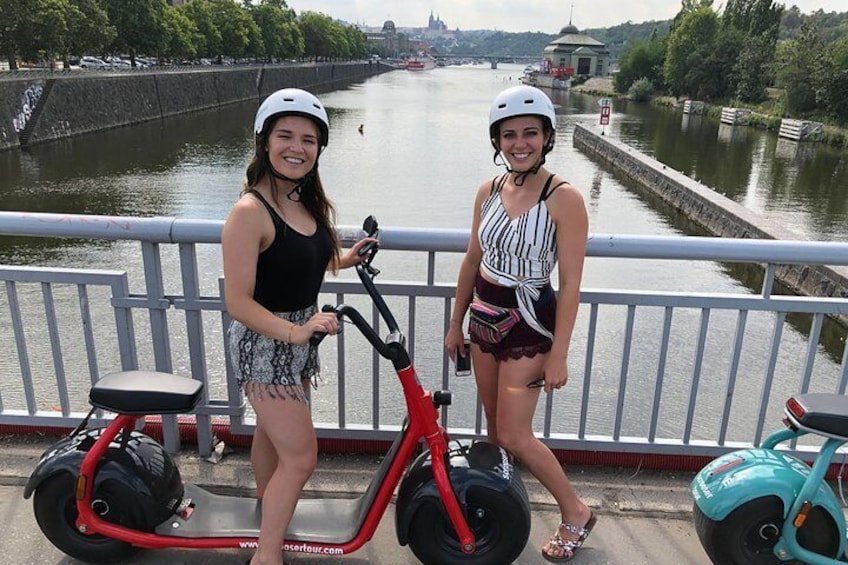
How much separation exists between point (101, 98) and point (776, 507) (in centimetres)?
3566

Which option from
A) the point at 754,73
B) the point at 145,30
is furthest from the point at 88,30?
the point at 754,73

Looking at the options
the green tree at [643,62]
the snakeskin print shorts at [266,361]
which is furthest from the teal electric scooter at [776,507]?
the green tree at [643,62]

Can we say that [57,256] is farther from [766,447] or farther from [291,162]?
[766,447]

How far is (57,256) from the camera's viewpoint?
12188 mm

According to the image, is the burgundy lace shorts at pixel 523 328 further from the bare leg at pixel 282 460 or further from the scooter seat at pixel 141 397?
the scooter seat at pixel 141 397

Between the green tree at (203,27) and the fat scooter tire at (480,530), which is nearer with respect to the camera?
the fat scooter tire at (480,530)

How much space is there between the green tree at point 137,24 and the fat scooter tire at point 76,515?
148 ft

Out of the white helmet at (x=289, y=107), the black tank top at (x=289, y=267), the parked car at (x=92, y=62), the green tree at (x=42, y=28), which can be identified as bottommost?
the black tank top at (x=289, y=267)

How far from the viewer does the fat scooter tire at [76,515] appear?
2404 mm

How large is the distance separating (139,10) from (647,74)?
6010 centimetres

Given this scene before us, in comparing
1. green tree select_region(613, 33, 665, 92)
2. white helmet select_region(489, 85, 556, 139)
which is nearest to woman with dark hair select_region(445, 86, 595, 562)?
white helmet select_region(489, 85, 556, 139)

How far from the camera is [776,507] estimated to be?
2322 mm

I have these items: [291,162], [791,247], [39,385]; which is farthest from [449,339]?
[39,385]

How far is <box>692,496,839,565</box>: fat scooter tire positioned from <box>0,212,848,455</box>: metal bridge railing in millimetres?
671
